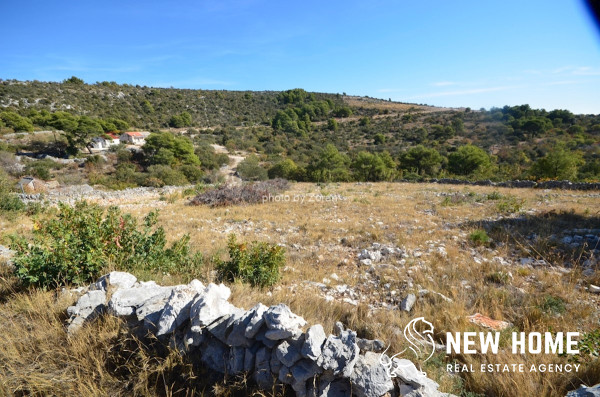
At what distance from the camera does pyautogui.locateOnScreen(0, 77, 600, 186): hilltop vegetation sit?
24.6m

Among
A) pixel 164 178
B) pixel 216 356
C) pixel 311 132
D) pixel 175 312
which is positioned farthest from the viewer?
pixel 311 132

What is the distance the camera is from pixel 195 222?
8.68 m

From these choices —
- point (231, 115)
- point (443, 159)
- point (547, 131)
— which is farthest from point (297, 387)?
point (231, 115)

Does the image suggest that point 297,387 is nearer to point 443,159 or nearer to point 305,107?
point 443,159

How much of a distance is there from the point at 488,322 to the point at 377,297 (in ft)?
4.61

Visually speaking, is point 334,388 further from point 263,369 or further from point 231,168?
point 231,168

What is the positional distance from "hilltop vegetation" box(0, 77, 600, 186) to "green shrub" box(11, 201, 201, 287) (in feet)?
69.8

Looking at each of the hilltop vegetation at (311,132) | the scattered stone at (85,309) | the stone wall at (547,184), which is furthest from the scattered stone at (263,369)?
the hilltop vegetation at (311,132)

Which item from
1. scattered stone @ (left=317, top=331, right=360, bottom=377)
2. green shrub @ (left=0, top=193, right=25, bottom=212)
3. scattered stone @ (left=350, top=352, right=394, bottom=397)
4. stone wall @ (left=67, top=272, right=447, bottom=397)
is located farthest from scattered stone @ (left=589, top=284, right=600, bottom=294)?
green shrub @ (left=0, top=193, right=25, bottom=212)

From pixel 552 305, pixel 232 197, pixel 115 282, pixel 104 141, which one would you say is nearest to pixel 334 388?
pixel 115 282

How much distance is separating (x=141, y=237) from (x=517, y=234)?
821cm

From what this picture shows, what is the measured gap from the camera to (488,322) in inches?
118

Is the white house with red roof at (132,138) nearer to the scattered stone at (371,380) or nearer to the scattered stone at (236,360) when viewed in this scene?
the scattered stone at (236,360)

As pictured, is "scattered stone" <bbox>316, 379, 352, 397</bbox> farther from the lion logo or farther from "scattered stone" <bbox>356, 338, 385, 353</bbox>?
"scattered stone" <bbox>356, 338, 385, 353</bbox>
